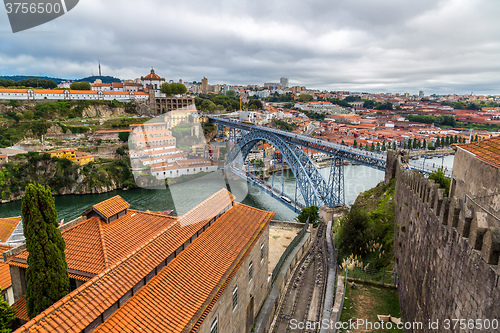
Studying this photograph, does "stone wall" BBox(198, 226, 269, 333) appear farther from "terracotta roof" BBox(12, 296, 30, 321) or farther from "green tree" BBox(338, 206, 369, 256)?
"terracotta roof" BBox(12, 296, 30, 321)

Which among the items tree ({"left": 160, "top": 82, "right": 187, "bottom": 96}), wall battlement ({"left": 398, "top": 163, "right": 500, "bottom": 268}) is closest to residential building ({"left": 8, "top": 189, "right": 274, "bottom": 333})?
wall battlement ({"left": 398, "top": 163, "right": 500, "bottom": 268})

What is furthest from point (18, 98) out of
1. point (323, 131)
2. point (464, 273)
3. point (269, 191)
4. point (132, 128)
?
point (464, 273)

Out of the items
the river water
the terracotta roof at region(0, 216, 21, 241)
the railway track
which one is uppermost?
the terracotta roof at region(0, 216, 21, 241)

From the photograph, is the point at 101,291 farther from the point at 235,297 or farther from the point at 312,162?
the point at 312,162

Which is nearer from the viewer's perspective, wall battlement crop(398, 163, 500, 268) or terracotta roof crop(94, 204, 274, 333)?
wall battlement crop(398, 163, 500, 268)

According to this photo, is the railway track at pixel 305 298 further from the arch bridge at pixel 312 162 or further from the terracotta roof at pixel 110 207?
the arch bridge at pixel 312 162

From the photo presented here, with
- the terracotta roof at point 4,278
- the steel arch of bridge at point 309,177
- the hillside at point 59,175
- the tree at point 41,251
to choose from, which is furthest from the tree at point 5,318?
the hillside at point 59,175
